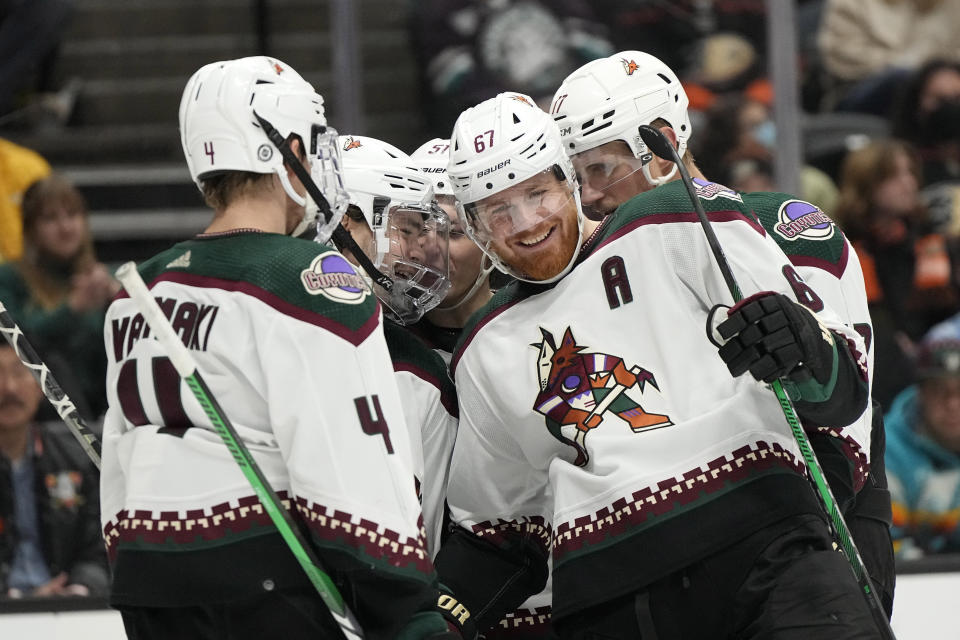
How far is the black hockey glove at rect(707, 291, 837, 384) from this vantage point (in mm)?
1952

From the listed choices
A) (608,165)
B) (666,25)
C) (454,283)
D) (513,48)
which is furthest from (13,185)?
(608,165)

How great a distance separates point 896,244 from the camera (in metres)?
4.44

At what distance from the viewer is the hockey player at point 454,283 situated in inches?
110

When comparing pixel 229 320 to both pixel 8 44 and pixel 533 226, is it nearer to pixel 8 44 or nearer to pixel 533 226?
pixel 533 226

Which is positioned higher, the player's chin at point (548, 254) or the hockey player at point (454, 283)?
the hockey player at point (454, 283)

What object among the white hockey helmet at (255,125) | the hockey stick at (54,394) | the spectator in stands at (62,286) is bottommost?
the hockey stick at (54,394)

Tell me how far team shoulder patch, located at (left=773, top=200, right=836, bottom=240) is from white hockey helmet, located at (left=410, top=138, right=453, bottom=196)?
2.06 feet

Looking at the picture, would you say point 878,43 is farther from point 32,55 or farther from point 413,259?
point 32,55

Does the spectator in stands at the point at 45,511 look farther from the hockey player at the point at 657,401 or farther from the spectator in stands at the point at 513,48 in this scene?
the hockey player at the point at 657,401

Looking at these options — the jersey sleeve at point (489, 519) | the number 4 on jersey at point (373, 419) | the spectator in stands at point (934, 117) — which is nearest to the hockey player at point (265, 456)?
the number 4 on jersey at point (373, 419)

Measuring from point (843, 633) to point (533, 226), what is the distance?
77cm

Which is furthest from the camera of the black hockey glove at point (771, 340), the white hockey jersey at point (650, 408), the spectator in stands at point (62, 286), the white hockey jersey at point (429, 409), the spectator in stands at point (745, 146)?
the spectator in stands at point (745, 146)

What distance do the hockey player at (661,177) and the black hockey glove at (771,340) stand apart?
0.53 m

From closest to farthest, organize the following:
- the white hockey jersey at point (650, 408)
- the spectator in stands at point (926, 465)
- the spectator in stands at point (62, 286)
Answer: the white hockey jersey at point (650, 408) → the spectator in stands at point (926, 465) → the spectator in stands at point (62, 286)
